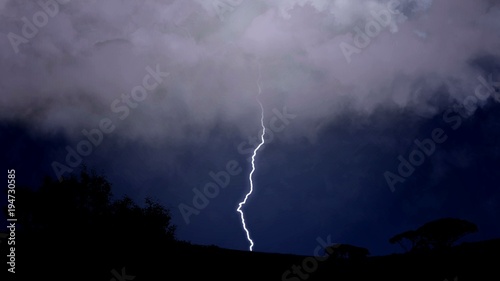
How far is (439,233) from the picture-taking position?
71.9 ft

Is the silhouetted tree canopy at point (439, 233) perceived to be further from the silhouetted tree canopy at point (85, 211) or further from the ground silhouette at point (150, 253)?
the silhouetted tree canopy at point (85, 211)

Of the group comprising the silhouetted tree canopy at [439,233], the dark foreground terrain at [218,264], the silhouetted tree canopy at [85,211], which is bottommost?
the dark foreground terrain at [218,264]

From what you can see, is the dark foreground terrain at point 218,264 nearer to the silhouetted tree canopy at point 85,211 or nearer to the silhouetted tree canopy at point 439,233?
the silhouetted tree canopy at point 85,211

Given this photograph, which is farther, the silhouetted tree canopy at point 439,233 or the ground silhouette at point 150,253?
the silhouetted tree canopy at point 439,233

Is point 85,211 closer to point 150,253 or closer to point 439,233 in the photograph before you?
point 150,253

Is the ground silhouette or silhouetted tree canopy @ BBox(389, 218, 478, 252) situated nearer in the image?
the ground silhouette

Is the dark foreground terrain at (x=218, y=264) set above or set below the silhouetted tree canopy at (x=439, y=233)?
below

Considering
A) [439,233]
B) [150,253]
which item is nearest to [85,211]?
[150,253]

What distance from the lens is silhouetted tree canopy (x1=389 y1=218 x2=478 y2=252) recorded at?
20922 millimetres

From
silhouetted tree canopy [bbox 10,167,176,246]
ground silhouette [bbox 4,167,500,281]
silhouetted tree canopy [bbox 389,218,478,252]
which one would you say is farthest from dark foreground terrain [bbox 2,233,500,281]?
silhouetted tree canopy [bbox 389,218,478,252]

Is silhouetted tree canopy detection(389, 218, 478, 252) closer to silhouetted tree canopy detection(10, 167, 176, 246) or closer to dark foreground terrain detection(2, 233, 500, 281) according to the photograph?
dark foreground terrain detection(2, 233, 500, 281)

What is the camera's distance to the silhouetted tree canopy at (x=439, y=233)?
68.6 ft

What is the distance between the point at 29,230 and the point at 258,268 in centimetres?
1993

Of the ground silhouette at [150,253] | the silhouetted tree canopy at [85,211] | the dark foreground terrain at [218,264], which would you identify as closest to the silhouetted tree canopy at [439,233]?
the ground silhouette at [150,253]
